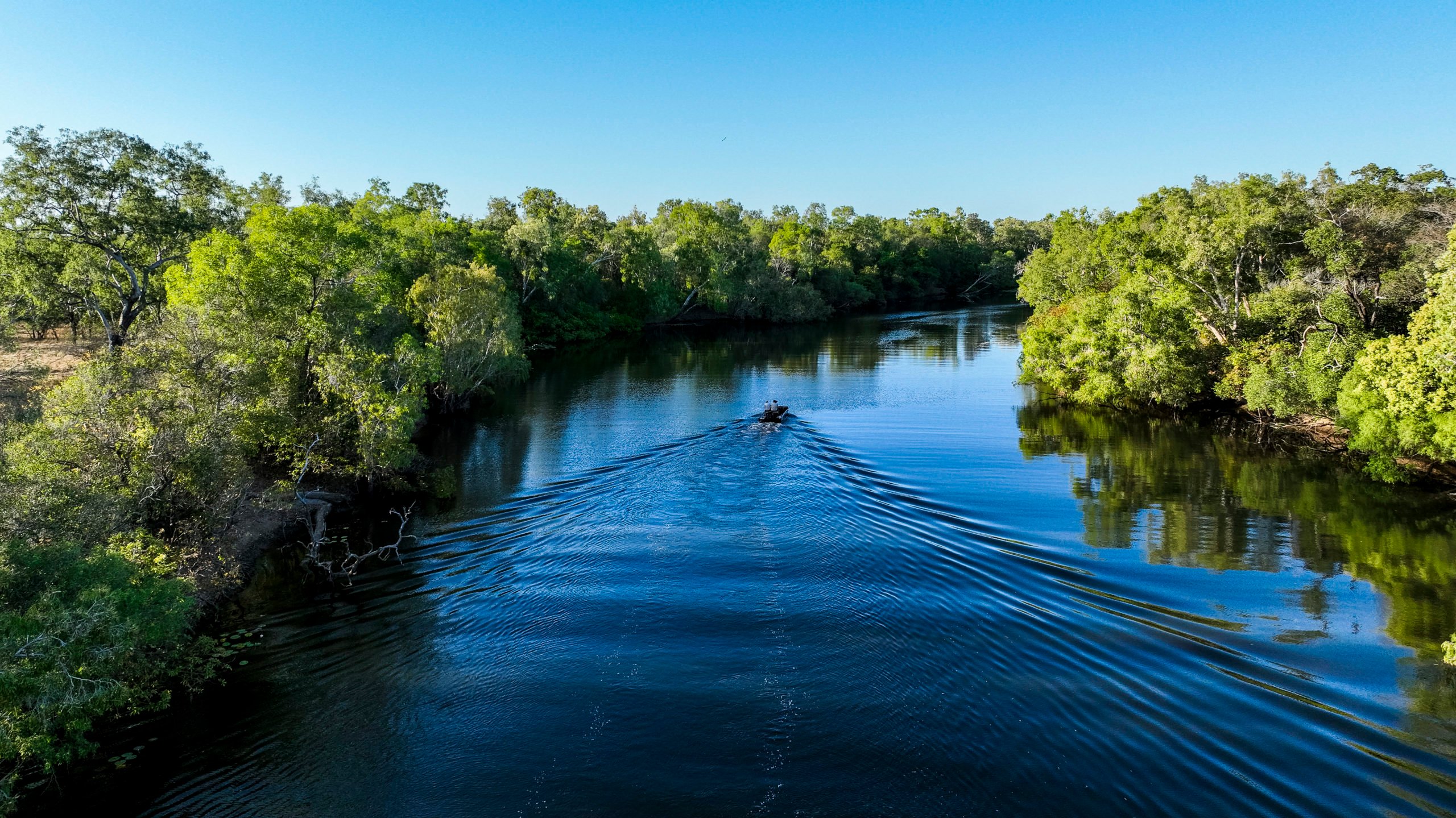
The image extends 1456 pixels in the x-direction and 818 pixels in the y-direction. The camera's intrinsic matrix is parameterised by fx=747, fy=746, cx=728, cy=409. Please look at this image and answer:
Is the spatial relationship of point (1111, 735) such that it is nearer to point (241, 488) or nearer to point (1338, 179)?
point (241, 488)

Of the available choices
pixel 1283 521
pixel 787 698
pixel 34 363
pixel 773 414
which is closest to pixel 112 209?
pixel 34 363

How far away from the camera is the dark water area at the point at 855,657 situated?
12.8 meters

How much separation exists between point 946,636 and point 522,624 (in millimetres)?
10426

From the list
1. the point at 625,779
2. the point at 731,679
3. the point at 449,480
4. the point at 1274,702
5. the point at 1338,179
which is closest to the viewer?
the point at 625,779

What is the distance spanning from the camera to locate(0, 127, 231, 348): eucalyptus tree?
3572cm

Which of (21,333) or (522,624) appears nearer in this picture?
(522,624)

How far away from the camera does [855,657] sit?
16891 millimetres

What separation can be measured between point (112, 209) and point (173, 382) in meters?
25.5

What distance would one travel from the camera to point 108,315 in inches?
1743

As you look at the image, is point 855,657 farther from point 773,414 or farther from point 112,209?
point 112,209

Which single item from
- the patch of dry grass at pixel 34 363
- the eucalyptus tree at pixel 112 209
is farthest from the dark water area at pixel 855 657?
the eucalyptus tree at pixel 112 209

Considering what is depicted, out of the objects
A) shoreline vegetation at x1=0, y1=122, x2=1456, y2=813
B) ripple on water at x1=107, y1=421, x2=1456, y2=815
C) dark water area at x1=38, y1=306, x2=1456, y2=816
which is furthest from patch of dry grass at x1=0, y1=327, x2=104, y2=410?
ripple on water at x1=107, y1=421, x2=1456, y2=815

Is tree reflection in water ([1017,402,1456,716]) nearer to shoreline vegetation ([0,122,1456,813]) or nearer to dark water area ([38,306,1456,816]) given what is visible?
dark water area ([38,306,1456,816])

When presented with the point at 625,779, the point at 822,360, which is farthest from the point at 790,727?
the point at 822,360
